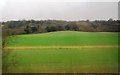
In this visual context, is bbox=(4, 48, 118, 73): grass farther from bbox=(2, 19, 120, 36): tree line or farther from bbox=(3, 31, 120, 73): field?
bbox=(2, 19, 120, 36): tree line

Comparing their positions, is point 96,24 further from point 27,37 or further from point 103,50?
point 27,37

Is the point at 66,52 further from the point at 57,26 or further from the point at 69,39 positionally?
the point at 57,26

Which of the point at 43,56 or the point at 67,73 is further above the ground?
the point at 43,56

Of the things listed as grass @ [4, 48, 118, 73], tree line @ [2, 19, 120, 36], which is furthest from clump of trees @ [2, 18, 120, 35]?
grass @ [4, 48, 118, 73]

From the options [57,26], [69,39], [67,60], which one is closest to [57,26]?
[57,26]

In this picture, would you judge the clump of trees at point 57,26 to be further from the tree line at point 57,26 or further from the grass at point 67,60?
the grass at point 67,60

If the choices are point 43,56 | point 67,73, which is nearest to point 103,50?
point 67,73
